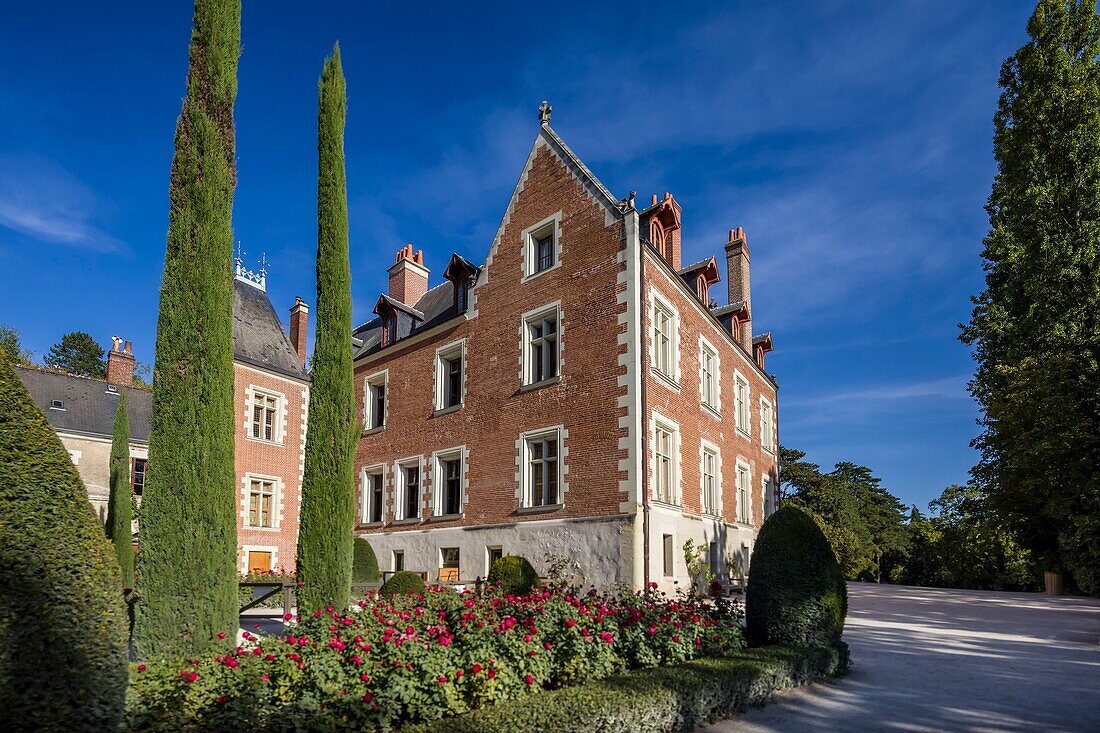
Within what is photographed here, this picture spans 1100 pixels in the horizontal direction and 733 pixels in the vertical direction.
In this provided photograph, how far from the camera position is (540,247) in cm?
1977

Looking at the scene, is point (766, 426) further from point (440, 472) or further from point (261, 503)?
point (261, 503)

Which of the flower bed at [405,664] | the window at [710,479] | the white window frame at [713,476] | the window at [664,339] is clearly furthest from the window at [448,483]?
the flower bed at [405,664]

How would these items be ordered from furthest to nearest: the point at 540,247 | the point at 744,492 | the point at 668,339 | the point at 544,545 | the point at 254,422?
the point at 254,422 < the point at 744,492 < the point at 540,247 < the point at 668,339 < the point at 544,545

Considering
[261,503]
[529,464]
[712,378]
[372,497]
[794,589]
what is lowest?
[794,589]

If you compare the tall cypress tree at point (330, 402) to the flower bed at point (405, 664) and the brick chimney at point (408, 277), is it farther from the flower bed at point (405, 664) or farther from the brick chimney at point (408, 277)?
the brick chimney at point (408, 277)

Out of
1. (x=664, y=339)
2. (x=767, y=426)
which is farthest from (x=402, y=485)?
(x=767, y=426)

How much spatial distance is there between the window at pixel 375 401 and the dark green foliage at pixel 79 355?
4731 centimetres

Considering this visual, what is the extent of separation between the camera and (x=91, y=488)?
87.4 ft

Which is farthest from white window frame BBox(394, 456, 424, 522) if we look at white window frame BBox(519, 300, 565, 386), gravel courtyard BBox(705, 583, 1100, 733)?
gravel courtyard BBox(705, 583, 1100, 733)

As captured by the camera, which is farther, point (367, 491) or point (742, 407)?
point (742, 407)

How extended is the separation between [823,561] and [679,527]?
7705 millimetres

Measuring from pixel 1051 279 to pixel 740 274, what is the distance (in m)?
9.67

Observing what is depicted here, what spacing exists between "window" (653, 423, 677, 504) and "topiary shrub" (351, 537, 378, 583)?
764cm

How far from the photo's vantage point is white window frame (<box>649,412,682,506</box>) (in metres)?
16.5
